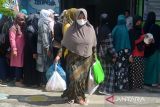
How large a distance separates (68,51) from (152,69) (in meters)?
2.48

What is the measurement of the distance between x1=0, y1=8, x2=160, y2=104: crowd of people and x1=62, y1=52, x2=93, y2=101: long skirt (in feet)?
0.07

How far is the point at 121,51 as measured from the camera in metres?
10.4

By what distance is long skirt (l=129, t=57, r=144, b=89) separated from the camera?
10.6m

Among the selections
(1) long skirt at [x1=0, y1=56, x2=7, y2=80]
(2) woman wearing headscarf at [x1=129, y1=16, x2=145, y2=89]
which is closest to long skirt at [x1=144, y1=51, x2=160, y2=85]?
(2) woman wearing headscarf at [x1=129, y1=16, x2=145, y2=89]

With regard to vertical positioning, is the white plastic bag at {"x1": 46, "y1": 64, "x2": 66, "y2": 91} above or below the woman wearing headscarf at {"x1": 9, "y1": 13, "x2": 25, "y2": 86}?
below

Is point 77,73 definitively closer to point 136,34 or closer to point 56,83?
point 56,83

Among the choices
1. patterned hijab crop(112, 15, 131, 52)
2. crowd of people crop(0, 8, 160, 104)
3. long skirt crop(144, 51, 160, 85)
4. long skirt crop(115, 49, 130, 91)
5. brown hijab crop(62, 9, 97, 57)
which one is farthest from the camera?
long skirt crop(144, 51, 160, 85)

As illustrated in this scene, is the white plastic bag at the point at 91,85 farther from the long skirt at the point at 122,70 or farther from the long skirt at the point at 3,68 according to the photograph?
the long skirt at the point at 3,68

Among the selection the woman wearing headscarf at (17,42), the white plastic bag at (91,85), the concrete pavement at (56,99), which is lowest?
the concrete pavement at (56,99)

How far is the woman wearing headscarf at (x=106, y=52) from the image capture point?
9.96m

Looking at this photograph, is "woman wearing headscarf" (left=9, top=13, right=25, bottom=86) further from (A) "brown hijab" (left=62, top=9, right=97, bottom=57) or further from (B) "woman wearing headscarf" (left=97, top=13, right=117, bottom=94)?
(B) "woman wearing headscarf" (left=97, top=13, right=117, bottom=94)

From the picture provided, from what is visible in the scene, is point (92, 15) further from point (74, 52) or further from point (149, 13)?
point (74, 52)

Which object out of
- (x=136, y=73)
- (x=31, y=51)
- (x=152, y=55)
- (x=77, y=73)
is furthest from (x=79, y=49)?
(x=152, y=55)

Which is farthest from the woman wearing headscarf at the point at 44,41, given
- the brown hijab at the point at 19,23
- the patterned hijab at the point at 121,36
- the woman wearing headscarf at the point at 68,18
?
the patterned hijab at the point at 121,36
